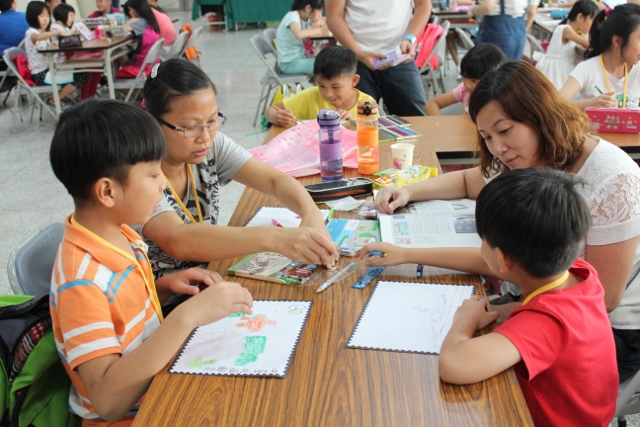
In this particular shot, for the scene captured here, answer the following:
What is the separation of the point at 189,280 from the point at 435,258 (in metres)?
0.56

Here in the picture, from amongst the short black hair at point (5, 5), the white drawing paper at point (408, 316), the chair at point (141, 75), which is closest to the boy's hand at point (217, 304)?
the white drawing paper at point (408, 316)

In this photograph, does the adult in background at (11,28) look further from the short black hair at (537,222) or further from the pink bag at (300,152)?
the short black hair at (537,222)

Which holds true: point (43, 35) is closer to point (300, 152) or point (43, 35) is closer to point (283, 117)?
point (283, 117)

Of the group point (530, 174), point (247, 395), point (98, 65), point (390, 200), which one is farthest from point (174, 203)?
point (98, 65)

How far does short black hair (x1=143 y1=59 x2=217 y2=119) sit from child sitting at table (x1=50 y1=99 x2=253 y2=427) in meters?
0.31

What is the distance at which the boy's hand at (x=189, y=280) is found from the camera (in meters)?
1.38

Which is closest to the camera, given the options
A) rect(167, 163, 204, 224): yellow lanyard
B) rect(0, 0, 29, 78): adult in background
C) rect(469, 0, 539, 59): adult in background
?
rect(167, 163, 204, 224): yellow lanyard

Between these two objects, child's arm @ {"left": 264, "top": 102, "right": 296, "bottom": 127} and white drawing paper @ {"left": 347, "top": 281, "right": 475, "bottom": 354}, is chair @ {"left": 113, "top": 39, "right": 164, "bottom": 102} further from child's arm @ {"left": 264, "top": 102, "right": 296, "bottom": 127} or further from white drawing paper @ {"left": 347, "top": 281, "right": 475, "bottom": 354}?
white drawing paper @ {"left": 347, "top": 281, "right": 475, "bottom": 354}

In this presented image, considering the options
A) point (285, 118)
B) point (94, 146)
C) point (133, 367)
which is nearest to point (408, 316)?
point (133, 367)

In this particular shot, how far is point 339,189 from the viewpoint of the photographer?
186 centimetres

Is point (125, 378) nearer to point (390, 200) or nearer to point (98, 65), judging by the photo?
point (390, 200)

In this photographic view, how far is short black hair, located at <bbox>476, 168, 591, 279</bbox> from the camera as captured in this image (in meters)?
1.08

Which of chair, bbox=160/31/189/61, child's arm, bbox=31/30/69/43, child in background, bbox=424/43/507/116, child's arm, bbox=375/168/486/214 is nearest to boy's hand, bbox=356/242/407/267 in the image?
child's arm, bbox=375/168/486/214

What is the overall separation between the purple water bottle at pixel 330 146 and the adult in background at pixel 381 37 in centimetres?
135
